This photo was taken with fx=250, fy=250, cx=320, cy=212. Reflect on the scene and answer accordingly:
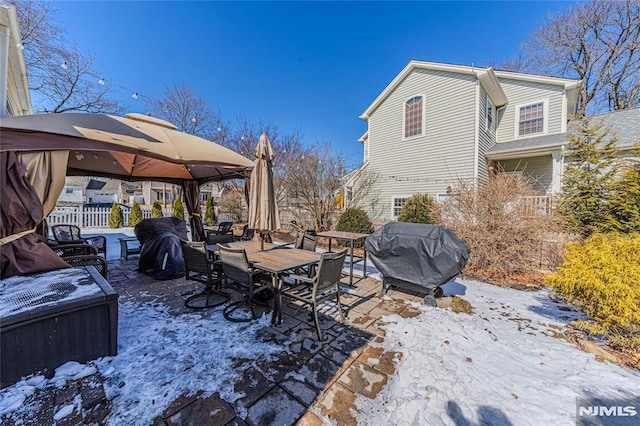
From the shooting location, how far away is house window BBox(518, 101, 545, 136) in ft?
34.5

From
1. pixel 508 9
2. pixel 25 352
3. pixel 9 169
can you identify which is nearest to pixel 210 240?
pixel 9 169

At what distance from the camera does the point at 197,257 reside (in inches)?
147

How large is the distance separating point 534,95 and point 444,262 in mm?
11461

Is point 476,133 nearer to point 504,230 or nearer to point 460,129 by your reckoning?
point 460,129

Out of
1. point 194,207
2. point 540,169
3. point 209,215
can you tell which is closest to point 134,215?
point 209,215

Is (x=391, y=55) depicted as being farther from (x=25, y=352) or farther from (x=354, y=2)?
(x=25, y=352)

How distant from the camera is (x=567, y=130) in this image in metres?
10.4

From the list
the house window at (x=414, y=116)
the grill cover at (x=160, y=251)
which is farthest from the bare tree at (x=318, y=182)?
the grill cover at (x=160, y=251)

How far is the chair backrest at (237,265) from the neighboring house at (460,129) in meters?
8.37

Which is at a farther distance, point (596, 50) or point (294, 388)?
point (596, 50)

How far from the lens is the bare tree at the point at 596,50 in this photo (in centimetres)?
1383

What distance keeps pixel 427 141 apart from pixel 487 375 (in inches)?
391

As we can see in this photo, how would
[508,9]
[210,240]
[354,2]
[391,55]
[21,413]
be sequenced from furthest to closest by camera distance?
1. [391,55]
2. [508,9]
3. [354,2]
4. [210,240]
5. [21,413]

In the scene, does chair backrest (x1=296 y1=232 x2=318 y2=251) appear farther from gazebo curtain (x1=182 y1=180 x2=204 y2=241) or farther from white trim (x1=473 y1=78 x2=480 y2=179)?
white trim (x1=473 y1=78 x2=480 y2=179)
